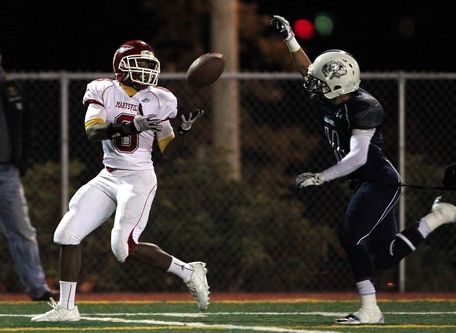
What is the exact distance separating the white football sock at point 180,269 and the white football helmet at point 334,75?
145 centimetres

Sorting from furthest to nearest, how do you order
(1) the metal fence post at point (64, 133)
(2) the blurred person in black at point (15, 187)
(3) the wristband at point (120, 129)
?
(1) the metal fence post at point (64, 133), (2) the blurred person in black at point (15, 187), (3) the wristband at point (120, 129)

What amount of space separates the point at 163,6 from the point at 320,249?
251 inches

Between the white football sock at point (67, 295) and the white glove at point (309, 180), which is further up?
the white glove at point (309, 180)

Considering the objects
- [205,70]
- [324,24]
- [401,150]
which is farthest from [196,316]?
[324,24]

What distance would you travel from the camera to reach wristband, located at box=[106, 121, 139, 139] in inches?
375

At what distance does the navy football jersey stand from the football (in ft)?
2.59

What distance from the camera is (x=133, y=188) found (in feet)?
32.5

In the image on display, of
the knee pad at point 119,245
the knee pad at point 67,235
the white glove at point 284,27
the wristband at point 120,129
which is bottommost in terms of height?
the knee pad at point 119,245

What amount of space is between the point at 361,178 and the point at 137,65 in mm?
1623

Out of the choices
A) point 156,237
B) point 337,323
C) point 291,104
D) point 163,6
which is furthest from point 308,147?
point 337,323

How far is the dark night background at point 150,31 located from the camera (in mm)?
21938

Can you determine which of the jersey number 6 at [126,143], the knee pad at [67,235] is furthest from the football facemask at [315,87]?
the knee pad at [67,235]

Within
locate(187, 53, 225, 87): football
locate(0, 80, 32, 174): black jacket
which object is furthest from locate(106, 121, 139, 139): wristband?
locate(0, 80, 32, 174): black jacket

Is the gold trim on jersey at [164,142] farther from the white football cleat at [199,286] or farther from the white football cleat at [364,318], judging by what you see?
the white football cleat at [364,318]
